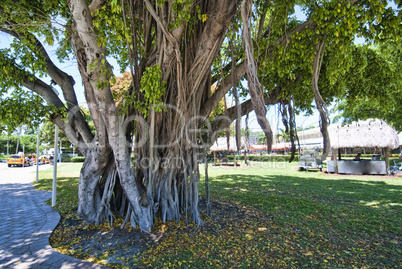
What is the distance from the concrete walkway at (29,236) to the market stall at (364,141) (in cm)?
1286

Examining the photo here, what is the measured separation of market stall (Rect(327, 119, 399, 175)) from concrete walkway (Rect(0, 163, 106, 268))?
12.9 metres

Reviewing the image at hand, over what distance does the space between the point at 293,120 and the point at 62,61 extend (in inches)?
253

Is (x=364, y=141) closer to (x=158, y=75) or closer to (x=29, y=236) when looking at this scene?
(x=158, y=75)

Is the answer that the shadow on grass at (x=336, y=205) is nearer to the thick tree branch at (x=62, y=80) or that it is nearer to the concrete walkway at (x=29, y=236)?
the concrete walkway at (x=29, y=236)

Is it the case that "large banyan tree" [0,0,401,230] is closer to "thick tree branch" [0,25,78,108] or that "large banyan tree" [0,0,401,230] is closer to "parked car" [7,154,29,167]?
"thick tree branch" [0,25,78,108]

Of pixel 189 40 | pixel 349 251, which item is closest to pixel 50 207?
pixel 189 40

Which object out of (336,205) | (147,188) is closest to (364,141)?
(336,205)

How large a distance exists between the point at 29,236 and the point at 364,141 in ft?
46.7

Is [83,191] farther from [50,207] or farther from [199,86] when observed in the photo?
[199,86]

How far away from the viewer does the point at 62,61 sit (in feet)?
21.6

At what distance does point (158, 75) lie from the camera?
131 inches

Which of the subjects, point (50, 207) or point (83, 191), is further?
point (50, 207)

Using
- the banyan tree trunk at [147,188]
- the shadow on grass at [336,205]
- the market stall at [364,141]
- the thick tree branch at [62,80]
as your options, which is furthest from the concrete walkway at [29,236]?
the market stall at [364,141]

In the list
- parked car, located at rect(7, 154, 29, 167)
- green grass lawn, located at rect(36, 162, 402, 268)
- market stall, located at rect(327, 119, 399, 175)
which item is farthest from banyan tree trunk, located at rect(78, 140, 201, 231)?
parked car, located at rect(7, 154, 29, 167)
